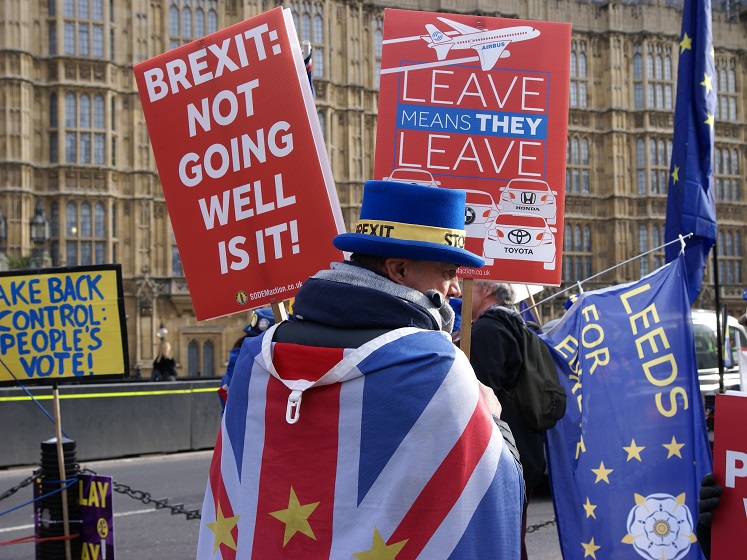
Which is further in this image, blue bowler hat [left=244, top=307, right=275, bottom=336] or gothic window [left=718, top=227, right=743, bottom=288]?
gothic window [left=718, top=227, right=743, bottom=288]

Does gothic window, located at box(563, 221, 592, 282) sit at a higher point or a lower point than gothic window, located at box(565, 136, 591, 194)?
lower

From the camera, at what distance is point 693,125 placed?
4.38 m

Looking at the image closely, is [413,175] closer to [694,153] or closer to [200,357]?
[694,153]

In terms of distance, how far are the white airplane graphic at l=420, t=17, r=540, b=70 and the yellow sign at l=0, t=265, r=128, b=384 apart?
1946 millimetres

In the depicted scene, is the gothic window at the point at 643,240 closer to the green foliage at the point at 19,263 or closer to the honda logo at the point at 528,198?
the green foliage at the point at 19,263

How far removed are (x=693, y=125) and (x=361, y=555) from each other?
3273 mm

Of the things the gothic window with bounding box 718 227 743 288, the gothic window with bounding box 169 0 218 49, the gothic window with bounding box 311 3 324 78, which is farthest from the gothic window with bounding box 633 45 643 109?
the gothic window with bounding box 169 0 218 49

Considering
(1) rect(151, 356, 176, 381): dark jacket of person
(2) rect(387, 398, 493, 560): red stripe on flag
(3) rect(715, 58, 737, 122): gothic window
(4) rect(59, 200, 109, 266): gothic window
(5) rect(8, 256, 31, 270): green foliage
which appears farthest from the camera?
(3) rect(715, 58, 737, 122): gothic window

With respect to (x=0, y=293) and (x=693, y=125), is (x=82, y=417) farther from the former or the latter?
(x=693, y=125)

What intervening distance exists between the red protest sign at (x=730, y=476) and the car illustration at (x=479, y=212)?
1.53 metres

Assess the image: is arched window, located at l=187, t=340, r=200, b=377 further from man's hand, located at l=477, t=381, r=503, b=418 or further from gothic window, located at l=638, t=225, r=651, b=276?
man's hand, located at l=477, t=381, r=503, b=418

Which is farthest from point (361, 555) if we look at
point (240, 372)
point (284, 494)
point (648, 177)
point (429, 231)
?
point (648, 177)

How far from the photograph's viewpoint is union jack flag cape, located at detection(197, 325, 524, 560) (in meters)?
1.79

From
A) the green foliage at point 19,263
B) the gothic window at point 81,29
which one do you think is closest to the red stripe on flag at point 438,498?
the green foliage at point 19,263
